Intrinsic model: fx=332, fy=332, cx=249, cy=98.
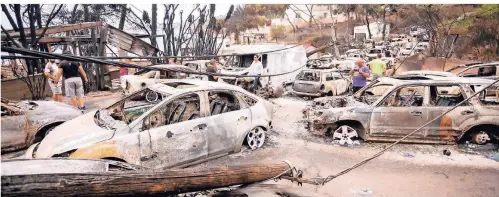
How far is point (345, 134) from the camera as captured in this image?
6.45 meters

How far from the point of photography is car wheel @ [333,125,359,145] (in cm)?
641

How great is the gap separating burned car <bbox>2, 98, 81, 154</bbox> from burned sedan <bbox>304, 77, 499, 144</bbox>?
15.9 feet

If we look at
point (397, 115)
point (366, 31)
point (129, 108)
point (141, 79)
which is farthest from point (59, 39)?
point (366, 31)

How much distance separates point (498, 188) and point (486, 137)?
1.79 metres

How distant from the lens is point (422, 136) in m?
6.11

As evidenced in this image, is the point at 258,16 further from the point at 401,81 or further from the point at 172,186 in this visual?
the point at 172,186

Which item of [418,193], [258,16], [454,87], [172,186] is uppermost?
[258,16]

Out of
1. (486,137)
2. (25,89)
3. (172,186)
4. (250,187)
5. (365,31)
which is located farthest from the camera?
(365,31)

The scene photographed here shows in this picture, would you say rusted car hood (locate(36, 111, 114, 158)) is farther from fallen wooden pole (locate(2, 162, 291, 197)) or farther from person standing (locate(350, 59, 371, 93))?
person standing (locate(350, 59, 371, 93))

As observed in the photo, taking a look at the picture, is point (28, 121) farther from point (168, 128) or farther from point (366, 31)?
point (366, 31)

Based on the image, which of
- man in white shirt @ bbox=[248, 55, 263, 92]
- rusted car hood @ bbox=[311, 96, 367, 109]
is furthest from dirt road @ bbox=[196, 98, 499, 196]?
man in white shirt @ bbox=[248, 55, 263, 92]

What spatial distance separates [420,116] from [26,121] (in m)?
6.89

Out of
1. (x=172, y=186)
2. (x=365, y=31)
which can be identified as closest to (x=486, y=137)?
(x=172, y=186)

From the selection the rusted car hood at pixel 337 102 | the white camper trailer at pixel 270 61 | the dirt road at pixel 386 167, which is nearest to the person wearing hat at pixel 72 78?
the dirt road at pixel 386 167
